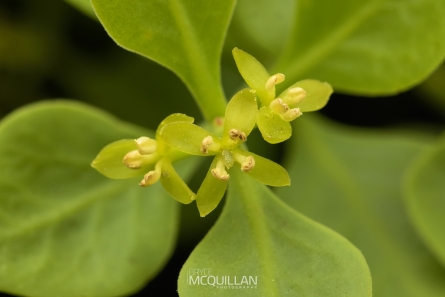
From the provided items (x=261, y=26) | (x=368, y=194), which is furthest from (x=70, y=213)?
(x=368, y=194)

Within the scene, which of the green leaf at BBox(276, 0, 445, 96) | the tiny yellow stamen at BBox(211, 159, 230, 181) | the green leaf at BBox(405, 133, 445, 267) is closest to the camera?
A: the tiny yellow stamen at BBox(211, 159, 230, 181)

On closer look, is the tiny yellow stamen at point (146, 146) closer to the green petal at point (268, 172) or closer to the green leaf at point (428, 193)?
the green petal at point (268, 172)

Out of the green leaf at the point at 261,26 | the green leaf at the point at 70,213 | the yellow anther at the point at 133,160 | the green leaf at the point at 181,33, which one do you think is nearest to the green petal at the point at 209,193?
the yellow anther at the point at 133,160

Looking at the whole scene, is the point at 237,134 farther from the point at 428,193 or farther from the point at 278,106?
the point at 428,193

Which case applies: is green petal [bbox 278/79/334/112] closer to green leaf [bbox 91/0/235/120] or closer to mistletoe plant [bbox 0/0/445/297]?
mistletoe plant [bbox 0/0/445/297]

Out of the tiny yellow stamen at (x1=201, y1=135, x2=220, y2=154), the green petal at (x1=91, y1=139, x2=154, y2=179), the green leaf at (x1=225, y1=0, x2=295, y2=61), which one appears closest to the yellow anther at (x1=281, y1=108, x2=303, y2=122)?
the tiny yellow stamen at (x1=201, y1=135, x2=220, y2=154)

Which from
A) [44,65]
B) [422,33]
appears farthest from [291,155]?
[44,65]
